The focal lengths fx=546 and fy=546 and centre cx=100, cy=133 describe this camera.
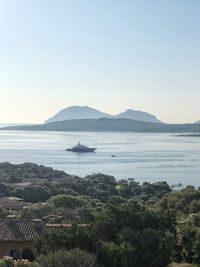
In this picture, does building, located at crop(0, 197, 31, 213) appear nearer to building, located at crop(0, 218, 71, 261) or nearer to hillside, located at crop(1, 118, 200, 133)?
building, located at crop(0, 218, 71, 261)

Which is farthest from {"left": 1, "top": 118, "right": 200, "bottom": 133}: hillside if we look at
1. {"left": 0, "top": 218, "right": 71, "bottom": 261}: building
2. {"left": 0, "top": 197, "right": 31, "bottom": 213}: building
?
{"left": 0, "top": 218, "right": 71, "bottom": 261}: building

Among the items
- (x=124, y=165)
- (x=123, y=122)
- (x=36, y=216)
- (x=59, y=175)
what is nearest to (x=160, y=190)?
(x=59, y=175)

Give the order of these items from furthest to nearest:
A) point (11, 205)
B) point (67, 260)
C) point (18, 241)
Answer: point (11, 205)
point (18, 241)
point (67, 260)

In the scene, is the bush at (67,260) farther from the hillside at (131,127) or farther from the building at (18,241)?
the hillside at (131,127)

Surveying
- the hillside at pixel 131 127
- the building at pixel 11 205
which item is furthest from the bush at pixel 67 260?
the hillside at pixel 131 127

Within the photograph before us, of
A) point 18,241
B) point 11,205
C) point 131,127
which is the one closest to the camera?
point 18,241

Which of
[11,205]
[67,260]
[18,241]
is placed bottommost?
[11,205]

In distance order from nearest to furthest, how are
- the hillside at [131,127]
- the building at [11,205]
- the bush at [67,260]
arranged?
the bush at [67,260]
the building at [11,205]
the hillside at [131,127]

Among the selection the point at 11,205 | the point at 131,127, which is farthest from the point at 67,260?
the point at 131,127

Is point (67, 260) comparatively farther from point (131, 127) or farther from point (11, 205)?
point (131, 127)

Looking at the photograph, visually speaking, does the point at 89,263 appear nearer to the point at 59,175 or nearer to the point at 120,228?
the point at 120,228

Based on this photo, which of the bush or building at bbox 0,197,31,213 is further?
building at bbox 0,197,31,213
